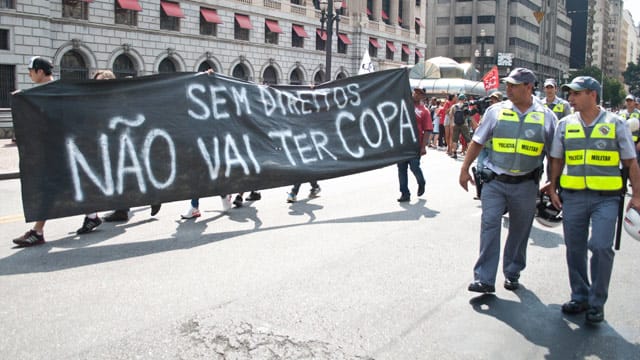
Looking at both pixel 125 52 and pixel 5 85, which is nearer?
pixel 5 85

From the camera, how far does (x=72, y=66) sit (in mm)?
29891

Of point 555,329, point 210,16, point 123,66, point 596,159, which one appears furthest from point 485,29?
point 555,329

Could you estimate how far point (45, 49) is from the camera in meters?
27.2

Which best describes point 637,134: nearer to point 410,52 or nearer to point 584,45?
point 410,52

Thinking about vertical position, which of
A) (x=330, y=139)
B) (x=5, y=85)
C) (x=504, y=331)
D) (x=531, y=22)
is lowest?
(x=504, y=331)

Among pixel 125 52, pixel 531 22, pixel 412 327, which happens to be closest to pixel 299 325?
pixel 412 327

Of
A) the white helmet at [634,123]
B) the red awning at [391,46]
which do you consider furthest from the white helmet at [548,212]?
the red awning at [391,46]

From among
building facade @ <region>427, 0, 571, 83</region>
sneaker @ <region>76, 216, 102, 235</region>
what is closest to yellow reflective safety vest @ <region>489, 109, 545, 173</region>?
sneaker @ <region>76, 216, 102, 235</region>

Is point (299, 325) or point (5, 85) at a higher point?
point (5, 85)

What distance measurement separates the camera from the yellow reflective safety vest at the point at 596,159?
4461 mm

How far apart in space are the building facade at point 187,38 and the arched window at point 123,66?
5 cm

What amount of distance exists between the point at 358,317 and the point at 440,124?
20.1 m

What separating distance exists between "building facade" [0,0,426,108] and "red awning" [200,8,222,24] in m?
0.06

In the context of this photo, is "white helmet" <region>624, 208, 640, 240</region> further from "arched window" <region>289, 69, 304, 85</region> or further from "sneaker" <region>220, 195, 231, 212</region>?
"arched window" <region>289, 69, 304, 85</region>
